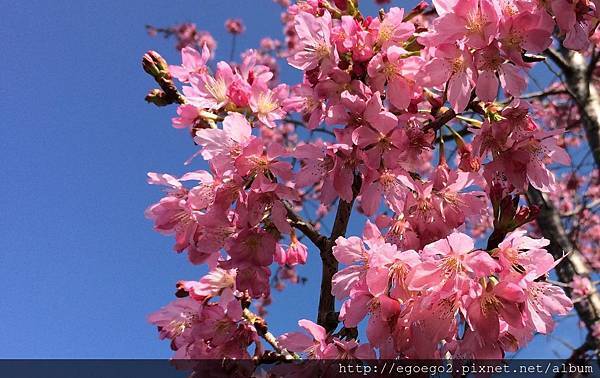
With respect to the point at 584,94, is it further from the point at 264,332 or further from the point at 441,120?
the point at 264,332

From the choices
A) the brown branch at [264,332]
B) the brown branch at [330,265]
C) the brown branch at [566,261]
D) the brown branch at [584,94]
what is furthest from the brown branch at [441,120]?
the brown branch at [584,94]

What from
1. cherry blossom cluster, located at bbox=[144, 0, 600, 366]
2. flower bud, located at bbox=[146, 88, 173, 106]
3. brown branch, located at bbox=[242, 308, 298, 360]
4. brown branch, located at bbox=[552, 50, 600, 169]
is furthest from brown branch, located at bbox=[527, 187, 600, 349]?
flower bud, located at bbox=[146, 88, 173, 106]

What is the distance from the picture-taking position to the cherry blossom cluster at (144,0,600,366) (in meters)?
1.15

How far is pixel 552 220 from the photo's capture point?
468 cm

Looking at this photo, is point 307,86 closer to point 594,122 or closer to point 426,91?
point 426,91

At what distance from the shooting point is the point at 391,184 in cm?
137

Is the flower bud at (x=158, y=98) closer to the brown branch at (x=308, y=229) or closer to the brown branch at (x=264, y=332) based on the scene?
the brown branch at (x=308, y=229)

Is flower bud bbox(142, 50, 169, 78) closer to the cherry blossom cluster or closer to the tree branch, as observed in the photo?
the cherry blossom cluster

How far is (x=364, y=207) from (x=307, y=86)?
1.37ft

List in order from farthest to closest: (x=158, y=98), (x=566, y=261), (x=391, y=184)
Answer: (x=566, y=261)
(x=158, y=98)
(x=391, y=184)

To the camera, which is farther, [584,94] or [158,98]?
[584,94]

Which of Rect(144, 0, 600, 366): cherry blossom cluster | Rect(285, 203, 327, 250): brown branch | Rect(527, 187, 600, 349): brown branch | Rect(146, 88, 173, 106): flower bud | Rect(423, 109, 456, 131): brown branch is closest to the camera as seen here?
Rect(144, 0, 600, 366): cherry blossom cluster

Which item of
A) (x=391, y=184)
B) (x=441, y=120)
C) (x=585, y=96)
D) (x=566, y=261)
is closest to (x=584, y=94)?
(x=585, y=96)

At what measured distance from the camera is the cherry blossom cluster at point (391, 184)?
A: 115 cm
